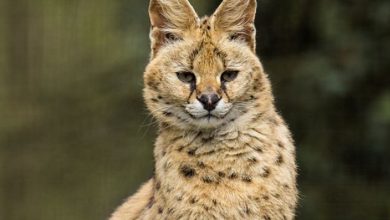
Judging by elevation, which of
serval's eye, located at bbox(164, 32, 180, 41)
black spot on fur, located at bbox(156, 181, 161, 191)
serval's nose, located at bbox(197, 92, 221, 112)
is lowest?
black spot on fur, located at bbox(156, 181, 161, 191)

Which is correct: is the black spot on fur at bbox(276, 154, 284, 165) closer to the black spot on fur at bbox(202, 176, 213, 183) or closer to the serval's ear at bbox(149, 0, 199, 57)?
the black spot on fur at bbox(202, 176, 213, 183)

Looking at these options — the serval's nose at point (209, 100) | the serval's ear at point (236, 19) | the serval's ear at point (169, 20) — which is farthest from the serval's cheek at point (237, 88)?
the serval's ear at point (169, 20)

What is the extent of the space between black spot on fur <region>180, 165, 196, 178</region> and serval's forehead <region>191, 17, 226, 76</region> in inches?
20.3

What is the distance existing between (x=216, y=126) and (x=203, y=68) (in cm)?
31

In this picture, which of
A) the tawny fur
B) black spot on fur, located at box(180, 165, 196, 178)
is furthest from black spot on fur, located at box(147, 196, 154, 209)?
black spot on fur, located at box(180, 165, 196, 178)

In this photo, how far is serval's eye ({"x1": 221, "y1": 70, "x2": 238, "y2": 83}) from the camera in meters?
5.73

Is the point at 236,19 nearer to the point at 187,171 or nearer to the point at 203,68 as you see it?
the point at 203,68

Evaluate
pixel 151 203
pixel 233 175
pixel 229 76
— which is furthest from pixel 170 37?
pixel 151 203

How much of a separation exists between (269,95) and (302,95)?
3337 mm

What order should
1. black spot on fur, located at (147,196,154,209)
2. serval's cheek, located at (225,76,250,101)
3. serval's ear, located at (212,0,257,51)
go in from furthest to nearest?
black spot on fur, located at (147,196,154,209)
serval's ear, located at (212,0,257,51)
serval's cheek, located at (225,76,250,101)

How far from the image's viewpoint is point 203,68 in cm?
570

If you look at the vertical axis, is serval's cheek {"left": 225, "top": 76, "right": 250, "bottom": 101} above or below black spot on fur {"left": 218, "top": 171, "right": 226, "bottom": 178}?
above

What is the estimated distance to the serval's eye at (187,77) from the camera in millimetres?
5738

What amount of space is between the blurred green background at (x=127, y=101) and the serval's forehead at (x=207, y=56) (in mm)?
1955
